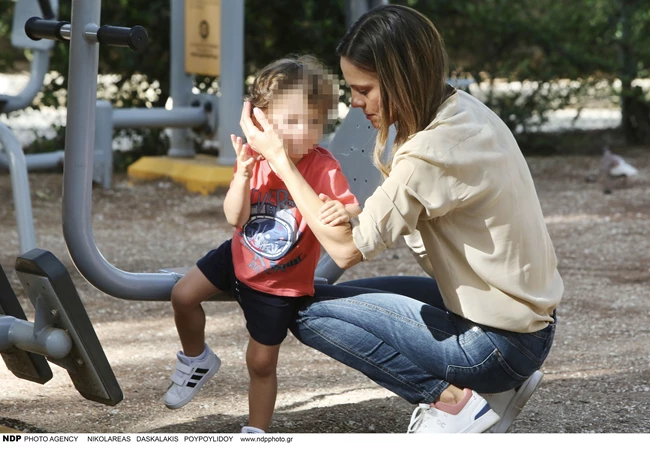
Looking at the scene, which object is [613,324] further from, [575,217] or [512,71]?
[512,71]

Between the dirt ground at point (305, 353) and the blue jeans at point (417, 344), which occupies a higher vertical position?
the blue jeans at point (417, 344)

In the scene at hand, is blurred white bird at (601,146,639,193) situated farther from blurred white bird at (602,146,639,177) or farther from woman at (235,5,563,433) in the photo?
woman at (235,5,563,433)

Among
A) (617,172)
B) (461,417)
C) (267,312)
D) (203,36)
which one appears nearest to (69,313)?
(267,312)

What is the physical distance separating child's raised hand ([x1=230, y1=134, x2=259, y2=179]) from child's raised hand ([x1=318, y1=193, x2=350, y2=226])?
0.21m

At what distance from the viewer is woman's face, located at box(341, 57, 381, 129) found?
1.86 metres

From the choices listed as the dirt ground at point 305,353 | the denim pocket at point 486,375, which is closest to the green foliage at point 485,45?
the dirt ground at point 305,353

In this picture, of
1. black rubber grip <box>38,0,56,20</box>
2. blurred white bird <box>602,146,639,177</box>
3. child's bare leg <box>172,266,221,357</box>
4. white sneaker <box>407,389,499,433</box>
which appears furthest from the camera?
blurred white bird <box>602,146,639,177</box>

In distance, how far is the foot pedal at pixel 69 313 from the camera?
6.29 ft

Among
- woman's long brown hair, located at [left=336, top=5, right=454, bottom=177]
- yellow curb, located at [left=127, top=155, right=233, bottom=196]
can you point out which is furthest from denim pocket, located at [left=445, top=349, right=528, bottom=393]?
yellow curb, located at [left=127, top=155, right=233, bottom=196]

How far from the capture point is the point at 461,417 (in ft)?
6.22

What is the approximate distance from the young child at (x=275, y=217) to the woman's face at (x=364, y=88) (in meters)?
0.11

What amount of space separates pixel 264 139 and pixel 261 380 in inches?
19.6

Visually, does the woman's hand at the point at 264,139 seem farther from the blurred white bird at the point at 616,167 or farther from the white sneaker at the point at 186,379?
the blurred white bird at the point at 616,167

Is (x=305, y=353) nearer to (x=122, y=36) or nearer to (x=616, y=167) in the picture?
(x=122, y=36)
